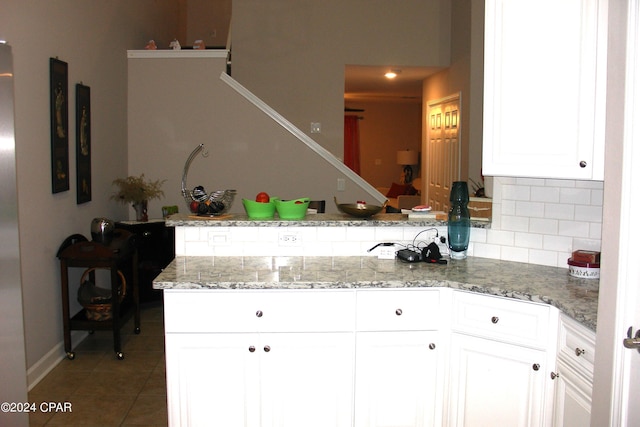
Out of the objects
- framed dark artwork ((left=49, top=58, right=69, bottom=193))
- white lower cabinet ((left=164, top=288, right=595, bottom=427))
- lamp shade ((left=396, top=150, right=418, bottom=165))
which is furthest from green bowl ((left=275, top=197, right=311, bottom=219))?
lamp shade ((left=396, top=150, right=418, bottom=165))

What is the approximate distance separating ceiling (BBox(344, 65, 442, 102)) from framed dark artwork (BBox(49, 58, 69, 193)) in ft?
12.6

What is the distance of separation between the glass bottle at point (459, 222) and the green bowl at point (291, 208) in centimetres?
79

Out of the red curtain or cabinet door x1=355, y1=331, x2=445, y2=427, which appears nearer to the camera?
cabinet door x1=355, y1=331, x2=445, y2=427

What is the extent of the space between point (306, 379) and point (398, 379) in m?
0.42

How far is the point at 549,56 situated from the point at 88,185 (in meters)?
3.73

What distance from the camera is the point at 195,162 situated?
20.2ft

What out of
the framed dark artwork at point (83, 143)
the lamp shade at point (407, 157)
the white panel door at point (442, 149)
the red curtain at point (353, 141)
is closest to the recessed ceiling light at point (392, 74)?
the white panel door at point (442, 149)

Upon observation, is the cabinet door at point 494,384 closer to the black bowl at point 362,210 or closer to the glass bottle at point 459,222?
the glass bottle at point 459,222

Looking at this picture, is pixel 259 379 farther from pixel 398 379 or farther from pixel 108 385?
pixel 108 385

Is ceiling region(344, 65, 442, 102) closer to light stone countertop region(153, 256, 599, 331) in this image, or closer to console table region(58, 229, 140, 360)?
console table region(58, 229, 140, 360)

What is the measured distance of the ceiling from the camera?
7680 millimetres

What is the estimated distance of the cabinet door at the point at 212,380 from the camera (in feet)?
8.87

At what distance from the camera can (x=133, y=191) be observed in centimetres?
542

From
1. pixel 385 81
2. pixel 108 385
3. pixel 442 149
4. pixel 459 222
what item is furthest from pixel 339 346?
pixel 385 81
